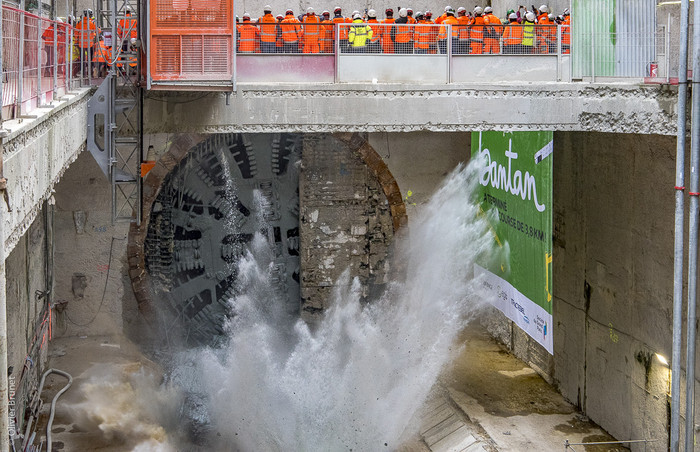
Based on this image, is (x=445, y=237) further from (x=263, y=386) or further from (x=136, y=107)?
(x=136, y=107)

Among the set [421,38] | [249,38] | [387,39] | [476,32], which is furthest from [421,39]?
[249,38]

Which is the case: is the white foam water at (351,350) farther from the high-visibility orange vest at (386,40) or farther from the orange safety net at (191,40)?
the orange safety net at (191,40)

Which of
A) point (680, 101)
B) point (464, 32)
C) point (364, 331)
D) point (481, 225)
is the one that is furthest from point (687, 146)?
point (364, 331)

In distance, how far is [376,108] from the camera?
1170 cm

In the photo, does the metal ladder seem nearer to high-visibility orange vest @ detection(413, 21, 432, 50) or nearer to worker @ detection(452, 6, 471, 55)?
high-visibility orange vest @ detection(413, 21, 432, 50)

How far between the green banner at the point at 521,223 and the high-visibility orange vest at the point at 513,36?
4.51 feet

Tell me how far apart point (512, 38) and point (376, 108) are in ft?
6.80

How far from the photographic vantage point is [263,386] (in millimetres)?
14625

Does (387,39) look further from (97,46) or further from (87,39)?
(87,39)

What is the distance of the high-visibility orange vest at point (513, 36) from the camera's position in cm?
1173

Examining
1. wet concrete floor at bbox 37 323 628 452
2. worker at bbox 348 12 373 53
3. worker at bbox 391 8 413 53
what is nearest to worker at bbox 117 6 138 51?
worker at bbox 348 12 373 53

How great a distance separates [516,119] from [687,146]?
2367mm

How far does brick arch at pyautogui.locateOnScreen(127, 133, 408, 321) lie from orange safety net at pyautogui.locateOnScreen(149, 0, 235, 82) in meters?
5.29

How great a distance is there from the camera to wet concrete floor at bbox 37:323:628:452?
12523mm
